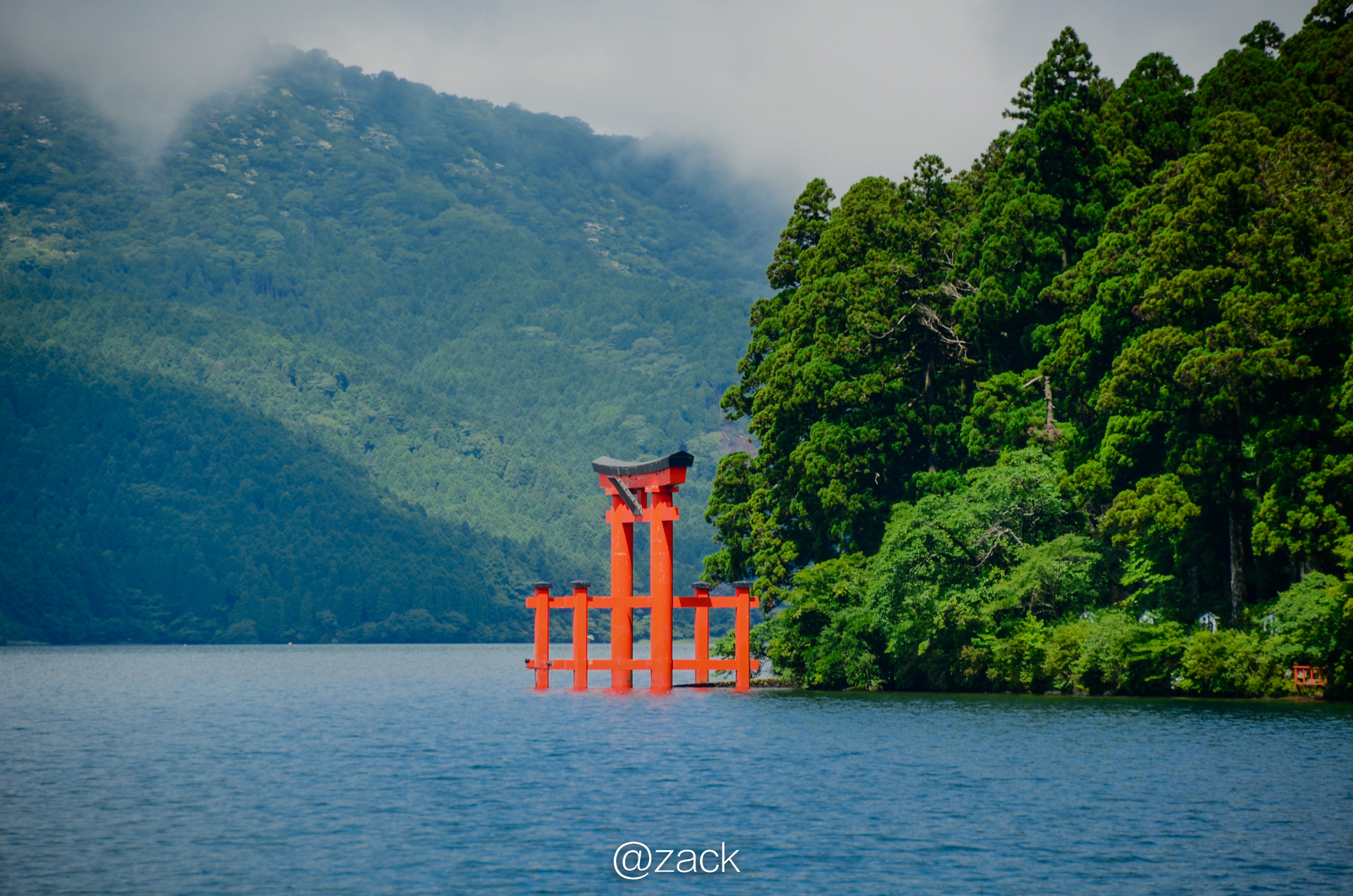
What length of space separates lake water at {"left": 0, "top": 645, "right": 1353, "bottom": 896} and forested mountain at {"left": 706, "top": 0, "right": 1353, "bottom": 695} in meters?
3.25

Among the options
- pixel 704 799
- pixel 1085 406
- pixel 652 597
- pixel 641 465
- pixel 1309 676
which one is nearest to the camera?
pixel 704 799

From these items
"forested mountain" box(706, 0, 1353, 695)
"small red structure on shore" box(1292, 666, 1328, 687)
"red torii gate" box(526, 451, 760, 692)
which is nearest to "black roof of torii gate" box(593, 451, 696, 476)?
"red torii gate" box(526, 451, 760, 692)

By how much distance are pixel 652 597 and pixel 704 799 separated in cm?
2120

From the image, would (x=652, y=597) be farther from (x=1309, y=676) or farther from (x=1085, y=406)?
(x=1309, y=676)

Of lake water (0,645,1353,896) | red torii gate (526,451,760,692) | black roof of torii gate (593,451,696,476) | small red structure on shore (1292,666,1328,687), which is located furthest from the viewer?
red torii gate (526,451,760,692)

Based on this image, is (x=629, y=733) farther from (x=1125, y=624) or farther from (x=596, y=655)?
(x=596, y=655)

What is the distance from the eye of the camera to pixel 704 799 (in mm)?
23047

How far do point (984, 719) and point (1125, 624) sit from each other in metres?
7.72

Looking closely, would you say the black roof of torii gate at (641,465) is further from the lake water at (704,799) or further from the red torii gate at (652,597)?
the lake water at (704,799)

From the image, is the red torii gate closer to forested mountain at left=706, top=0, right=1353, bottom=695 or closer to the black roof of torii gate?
the black roof of torii gate

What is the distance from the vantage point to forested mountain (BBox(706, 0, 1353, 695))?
37688 mm

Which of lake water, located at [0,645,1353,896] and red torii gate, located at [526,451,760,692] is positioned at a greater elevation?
red torii gate, located at [526,451,760,692]

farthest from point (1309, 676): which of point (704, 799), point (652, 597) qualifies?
point (704, 799)

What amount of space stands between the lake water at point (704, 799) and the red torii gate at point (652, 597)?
3554mm
